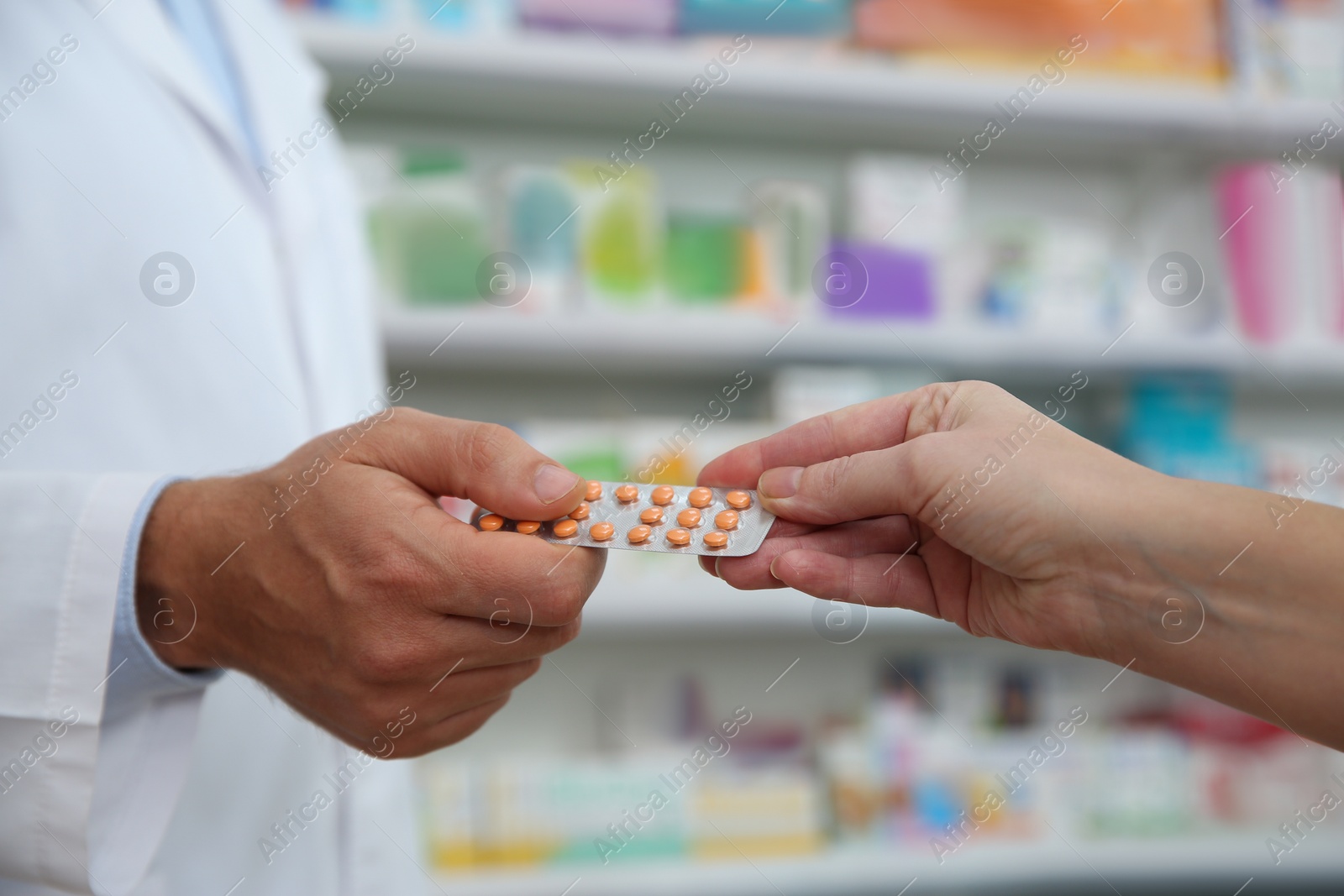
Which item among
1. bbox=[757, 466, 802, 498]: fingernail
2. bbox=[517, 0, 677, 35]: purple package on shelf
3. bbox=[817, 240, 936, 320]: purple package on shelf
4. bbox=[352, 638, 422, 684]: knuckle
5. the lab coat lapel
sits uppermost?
the lab coat lapel

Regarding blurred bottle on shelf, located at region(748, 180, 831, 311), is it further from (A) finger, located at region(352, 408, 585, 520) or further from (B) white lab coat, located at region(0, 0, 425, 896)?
(A) finger, located at region(352, 408, 585, 520)

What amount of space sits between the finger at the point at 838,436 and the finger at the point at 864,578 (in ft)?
0.28

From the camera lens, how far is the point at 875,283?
1.39 meters

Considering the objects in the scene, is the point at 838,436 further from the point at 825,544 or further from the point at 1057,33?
the point at 1057,33

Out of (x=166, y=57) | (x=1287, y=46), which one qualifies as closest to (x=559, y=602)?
(x=166, y=57)

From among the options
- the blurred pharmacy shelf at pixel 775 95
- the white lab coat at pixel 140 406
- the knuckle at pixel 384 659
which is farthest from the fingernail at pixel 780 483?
the blurred pharmacy shelf at pixel 775 95

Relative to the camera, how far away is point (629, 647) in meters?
1.54

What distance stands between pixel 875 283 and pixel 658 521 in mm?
897

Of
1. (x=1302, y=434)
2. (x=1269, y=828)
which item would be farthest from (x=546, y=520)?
(x=1302, y=434)

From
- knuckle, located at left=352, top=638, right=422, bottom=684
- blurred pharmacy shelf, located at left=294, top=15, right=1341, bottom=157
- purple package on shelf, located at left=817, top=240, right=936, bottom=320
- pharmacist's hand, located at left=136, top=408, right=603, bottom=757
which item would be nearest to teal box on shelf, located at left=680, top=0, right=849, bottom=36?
blurred pharmacy shelf, located at left=294, top=15, right=1341, bottom=157

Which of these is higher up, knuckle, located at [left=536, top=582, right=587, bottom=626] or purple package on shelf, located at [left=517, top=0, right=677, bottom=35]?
purple package on shelf, located at [left=517, top=0, right=677, bottom=35]

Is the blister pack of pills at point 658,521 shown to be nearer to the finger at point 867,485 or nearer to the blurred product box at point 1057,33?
the finger at point 867,485

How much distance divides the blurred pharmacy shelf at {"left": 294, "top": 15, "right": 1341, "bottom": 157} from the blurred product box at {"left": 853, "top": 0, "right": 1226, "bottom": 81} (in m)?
0.03

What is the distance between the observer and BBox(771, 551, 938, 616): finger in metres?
0.63
